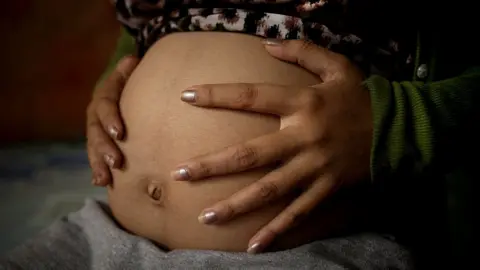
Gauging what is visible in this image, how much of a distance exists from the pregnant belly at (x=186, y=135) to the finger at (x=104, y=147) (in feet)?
0.04

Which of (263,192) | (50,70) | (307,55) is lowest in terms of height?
(50,70)

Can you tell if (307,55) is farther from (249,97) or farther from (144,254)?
(144,254)

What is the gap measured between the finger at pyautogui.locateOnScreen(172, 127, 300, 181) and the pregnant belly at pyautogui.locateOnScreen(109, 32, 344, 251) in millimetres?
21

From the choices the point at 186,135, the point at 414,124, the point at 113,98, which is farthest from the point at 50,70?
the point at 414,124

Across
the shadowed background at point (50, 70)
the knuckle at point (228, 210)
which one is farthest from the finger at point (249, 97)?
the shadowed background at point (50, 70)

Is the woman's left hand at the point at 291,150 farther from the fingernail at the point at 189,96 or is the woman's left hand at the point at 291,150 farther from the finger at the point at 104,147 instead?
the finger at the point at 104,147

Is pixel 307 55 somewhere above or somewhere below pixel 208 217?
above

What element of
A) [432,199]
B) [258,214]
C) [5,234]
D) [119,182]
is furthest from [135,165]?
[5,234]

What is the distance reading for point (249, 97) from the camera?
20.9 inches

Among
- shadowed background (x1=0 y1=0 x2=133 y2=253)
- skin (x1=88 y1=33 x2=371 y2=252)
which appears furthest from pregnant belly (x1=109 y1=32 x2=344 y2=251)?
shadowed background (x1=0 y1=0 x2=133 y2=253)

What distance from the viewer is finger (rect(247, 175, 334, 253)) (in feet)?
1.73

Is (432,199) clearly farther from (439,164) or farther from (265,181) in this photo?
(265,181)

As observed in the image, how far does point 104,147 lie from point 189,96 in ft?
0.48

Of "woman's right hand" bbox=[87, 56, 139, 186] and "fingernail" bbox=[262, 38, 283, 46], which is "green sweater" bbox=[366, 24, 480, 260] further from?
"woman's right hand" bbox=[87, 56, 139, 186]
